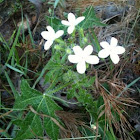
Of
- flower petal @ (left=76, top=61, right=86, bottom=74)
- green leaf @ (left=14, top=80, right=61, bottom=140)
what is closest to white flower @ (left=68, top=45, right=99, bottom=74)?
flower petal @ (left=76, top=61, right=86, bottom=74)

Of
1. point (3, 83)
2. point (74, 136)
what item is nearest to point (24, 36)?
point (3, 83)

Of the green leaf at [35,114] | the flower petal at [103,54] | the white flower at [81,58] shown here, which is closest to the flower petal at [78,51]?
the white flower at [81,58]

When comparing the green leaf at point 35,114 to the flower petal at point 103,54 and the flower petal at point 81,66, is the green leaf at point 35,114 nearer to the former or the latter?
the flower petal at point 81,66

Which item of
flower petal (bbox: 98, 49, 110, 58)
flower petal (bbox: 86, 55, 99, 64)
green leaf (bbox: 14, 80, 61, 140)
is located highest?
flower petal (bbox: 98, 49, 110, 58)

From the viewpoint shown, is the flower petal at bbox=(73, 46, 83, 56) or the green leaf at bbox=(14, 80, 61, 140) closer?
the flower petal at bbox=(73, 46, 83, 56)

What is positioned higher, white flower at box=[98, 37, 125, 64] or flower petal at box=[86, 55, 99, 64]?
white flower at box=[98, 37, 125, 64]

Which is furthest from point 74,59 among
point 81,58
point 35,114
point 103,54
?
point 35,114

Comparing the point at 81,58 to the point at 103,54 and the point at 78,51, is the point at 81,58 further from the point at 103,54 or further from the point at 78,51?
the point at 103,54

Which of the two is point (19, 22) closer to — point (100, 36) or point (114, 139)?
point (100, 36)

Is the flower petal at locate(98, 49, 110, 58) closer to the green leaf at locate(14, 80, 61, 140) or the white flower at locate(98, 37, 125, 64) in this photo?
the white flower at locate(98, 37, 125, 64)

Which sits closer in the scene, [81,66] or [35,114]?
[81,66]
